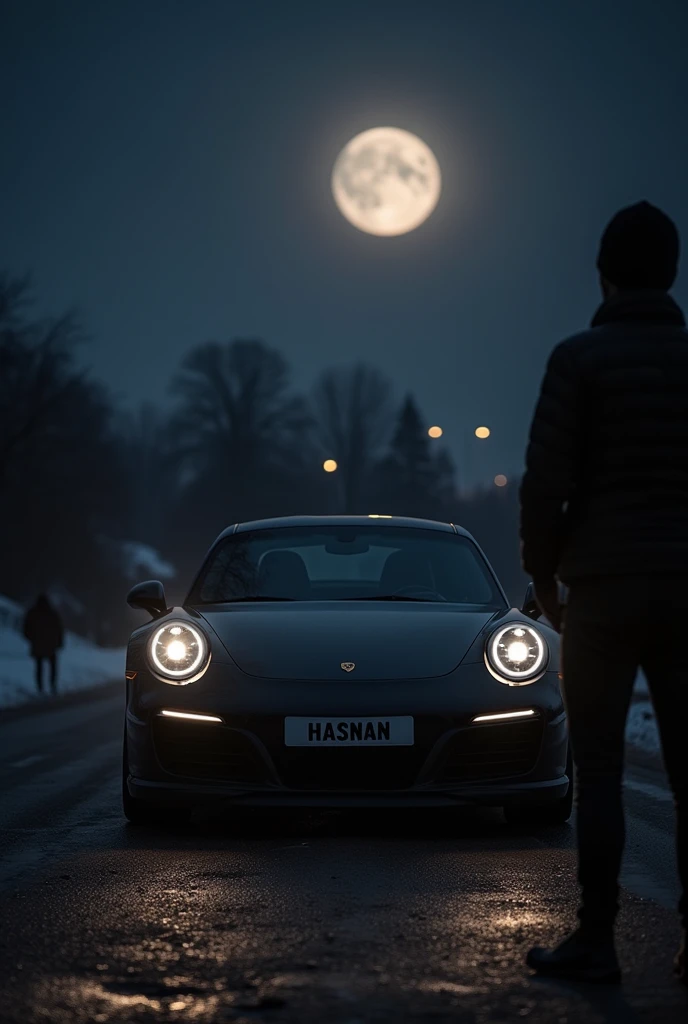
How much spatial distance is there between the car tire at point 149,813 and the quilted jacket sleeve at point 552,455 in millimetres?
3182

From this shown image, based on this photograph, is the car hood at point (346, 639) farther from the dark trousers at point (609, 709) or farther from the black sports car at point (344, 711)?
the dark trousers at point (609, 709)

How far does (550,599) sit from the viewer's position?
4.09 meters

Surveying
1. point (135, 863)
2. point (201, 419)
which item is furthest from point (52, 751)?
point (201, 419)

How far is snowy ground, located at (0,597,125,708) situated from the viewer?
27.3 meters

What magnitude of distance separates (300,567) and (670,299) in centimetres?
393

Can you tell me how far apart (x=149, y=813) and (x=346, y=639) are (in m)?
1.16

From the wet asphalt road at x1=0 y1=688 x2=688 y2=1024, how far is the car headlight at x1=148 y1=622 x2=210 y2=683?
2.26 feet

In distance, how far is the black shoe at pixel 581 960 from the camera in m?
3.79

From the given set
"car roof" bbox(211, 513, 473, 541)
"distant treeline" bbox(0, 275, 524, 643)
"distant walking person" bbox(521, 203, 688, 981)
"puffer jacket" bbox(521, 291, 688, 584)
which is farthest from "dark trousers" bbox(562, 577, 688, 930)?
"distant treeline" bbox(0, 275, 524, 643)

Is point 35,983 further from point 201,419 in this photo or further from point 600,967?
point 201,419

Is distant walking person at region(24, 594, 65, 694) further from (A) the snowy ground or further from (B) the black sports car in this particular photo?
(B) the black sports car

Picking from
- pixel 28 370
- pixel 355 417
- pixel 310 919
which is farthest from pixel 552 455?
pixel 355 417

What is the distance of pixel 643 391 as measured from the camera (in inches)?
154

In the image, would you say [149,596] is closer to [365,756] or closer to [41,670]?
[365,756]
